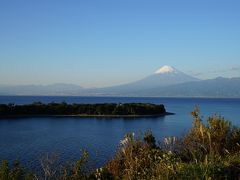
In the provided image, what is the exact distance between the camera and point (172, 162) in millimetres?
7754

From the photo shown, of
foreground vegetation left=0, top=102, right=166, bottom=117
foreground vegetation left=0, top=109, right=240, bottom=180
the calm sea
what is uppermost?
foreground vegetation left=0, top=109, right=240, bottom=180

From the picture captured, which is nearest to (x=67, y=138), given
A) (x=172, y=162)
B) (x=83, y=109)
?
(x=172, y=162)

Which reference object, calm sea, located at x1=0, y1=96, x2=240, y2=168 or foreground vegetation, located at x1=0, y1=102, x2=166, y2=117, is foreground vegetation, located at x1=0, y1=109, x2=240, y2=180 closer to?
calm sea, located at x1=0, y1=96, x2=240, y2=168

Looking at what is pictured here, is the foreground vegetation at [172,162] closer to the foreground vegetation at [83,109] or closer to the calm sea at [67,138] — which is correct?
the calm sea at [67,138]

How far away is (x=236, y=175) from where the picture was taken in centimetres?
781

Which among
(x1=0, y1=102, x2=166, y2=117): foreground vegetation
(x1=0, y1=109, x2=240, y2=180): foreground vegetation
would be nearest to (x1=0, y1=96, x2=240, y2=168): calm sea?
(x1=0, y1=109, x2=240, y2=180): foreground vegetation

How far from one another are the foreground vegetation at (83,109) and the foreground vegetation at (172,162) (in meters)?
84.6

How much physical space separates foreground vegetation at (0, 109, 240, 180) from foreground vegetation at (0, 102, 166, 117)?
8458cm

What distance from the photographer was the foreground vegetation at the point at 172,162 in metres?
7.32

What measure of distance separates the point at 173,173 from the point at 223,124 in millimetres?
4278

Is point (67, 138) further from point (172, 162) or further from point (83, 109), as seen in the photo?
point (83, 109)

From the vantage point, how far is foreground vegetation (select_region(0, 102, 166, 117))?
96.2 metres

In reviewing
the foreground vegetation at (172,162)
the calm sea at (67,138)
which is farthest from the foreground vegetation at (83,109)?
the foreground vegetation at (172,162)

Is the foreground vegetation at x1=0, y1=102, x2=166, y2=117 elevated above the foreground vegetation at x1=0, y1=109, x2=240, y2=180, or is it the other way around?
the foreground vegetation at x1=0, y1=109, x2=240, y2=180
